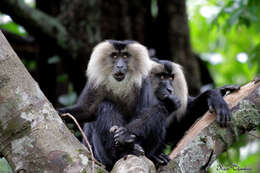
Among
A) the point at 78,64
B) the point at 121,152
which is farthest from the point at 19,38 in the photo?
the point at 121,152

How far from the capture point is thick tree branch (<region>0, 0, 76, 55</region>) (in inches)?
243

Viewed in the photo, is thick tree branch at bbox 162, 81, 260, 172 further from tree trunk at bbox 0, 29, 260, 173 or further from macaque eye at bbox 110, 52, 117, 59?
macaque eye at bbox 110, 52, 117, 59

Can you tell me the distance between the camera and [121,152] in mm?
3904

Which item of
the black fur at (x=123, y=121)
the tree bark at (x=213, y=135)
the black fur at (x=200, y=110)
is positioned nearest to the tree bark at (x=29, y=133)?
the tree bark at (x=213, y=135)

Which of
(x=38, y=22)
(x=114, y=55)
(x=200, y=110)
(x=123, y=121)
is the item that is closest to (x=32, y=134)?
(x=123, y=121)

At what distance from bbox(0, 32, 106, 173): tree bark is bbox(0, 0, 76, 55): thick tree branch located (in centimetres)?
360

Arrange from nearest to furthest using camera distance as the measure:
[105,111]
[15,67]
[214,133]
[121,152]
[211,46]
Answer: [15,67] → [214,133] → [121,152] → [105,111] → [211,46]

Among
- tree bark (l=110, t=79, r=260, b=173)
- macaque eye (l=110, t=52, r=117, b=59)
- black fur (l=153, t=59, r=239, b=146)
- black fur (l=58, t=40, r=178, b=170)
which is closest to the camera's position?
tree bark (l=110, t=79, r=260, b=173)

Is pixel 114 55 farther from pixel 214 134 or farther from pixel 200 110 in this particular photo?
pixel 214 134

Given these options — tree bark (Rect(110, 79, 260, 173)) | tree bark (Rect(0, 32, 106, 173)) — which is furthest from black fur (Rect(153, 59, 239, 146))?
tree bark (Rect(0, 32, 106, 173))

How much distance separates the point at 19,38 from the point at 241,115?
5.63 metres

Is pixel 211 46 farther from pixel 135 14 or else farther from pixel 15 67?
pixel 15 67

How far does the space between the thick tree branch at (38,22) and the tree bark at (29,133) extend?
3.60 metres

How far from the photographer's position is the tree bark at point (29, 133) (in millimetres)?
2664
